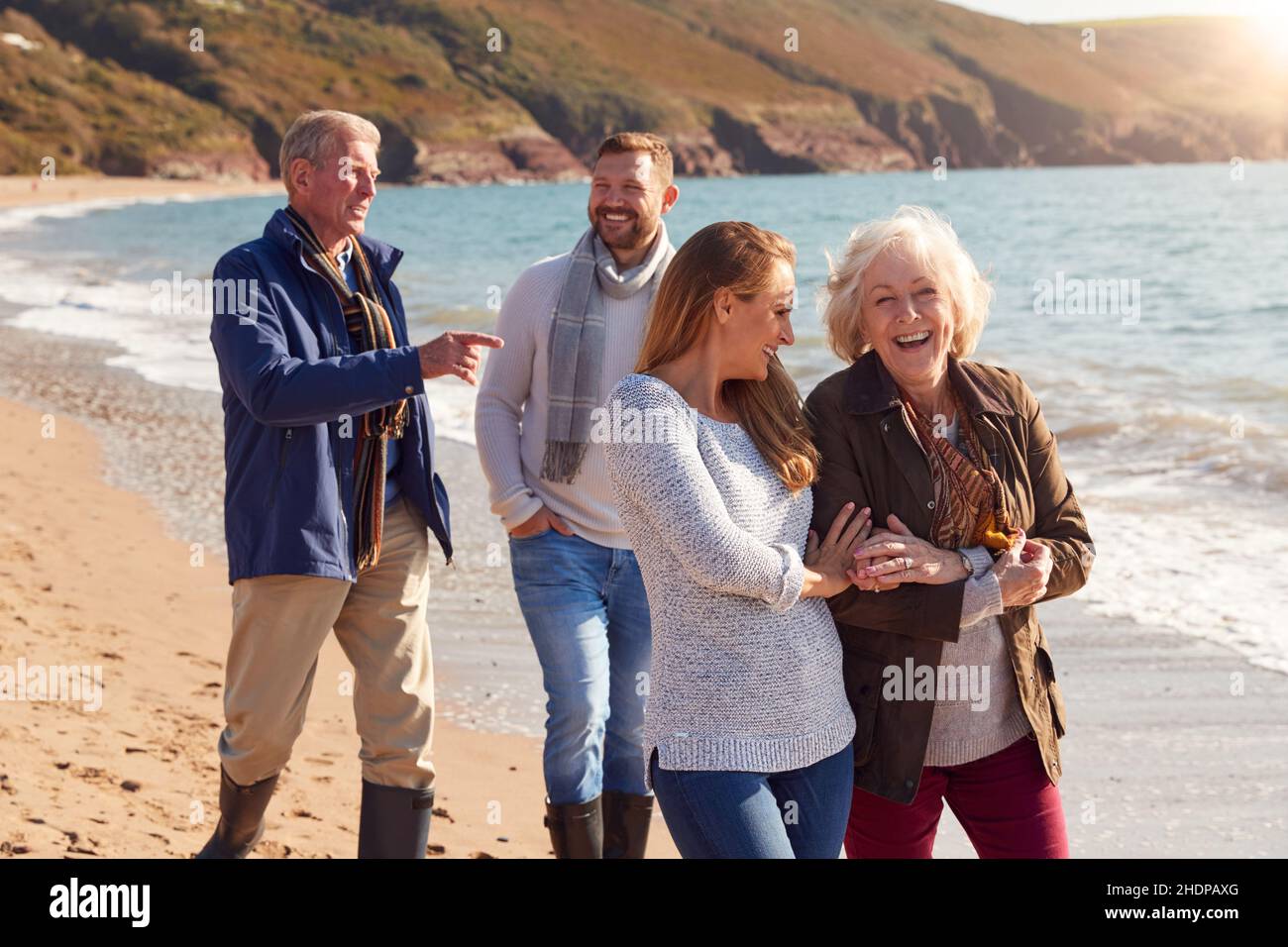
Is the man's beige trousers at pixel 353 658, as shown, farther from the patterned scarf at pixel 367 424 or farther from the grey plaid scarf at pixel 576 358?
the grey plaid scarf at pixel 576 358

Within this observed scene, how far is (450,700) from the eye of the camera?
→ 18.0 feet

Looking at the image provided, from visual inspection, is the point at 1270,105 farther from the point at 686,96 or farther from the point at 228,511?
the point at 228,511

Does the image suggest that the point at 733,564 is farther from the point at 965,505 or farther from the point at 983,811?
the point at 983,811

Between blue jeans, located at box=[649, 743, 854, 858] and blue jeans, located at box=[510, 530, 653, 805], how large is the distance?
0.99 m

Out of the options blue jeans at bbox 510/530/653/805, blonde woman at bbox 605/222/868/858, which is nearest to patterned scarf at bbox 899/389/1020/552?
blonde woman at bbox 605/222/868/858

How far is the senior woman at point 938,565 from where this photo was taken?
2.68m

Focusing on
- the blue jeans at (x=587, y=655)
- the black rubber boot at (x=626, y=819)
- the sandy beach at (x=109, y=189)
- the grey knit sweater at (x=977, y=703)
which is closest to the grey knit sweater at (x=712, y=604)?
the grey knit sweater at (x=977, y=703)

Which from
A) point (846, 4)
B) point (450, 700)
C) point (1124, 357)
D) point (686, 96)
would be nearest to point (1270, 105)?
point (846, 4)

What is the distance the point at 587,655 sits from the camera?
11.5ft

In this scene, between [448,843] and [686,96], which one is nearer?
[448,843]

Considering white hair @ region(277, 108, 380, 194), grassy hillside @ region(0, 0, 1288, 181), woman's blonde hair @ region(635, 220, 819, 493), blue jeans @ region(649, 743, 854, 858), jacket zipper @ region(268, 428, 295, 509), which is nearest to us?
blue jeans @ region(649, 743, 854, 858)

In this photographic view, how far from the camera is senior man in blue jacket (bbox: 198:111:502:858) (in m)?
3.15

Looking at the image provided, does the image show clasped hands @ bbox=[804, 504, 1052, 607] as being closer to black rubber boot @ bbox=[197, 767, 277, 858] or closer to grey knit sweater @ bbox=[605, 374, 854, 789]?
grey knit sweater @ bbox=[605, 374, 854, 789]
